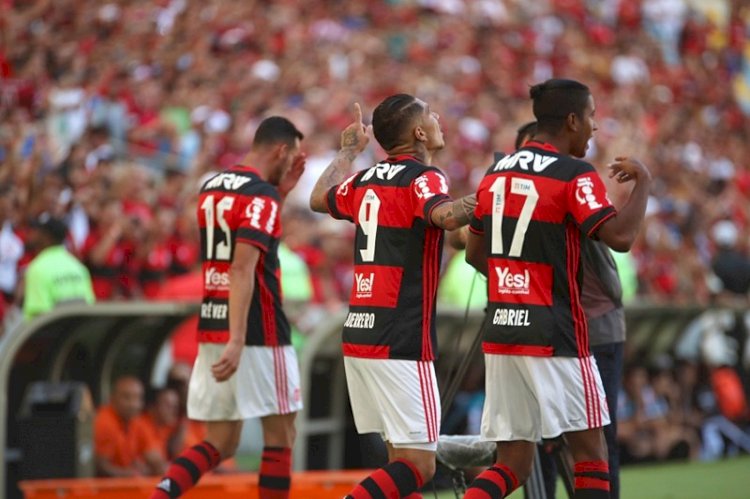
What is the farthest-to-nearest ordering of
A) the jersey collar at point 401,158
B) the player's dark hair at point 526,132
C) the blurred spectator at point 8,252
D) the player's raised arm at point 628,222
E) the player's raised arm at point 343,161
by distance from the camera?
the blurred spectator at point 8,252 → the player's dark hair at point 526,132 → the player's raised arm at point 343,161 → the jersey collar at point 401,158 → the player's raised arm at point 628,222

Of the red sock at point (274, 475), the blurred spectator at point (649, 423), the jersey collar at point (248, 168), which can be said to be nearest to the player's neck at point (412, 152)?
the jersey collar at point (248, 168)

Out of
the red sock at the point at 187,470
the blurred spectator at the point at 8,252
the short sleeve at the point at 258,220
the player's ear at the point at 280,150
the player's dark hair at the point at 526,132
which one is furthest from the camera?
the blurred spectator at the point at 8,252

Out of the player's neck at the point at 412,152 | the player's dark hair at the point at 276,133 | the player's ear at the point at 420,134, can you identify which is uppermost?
the player's dark hair at the point at 276,133

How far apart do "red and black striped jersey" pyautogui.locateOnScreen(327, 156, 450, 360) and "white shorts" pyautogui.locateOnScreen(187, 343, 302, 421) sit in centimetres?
123

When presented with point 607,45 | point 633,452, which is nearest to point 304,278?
point 633,452

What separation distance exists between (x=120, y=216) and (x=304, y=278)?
6.27 ft

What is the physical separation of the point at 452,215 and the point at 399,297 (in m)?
0.52

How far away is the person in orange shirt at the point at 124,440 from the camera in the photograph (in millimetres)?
10328

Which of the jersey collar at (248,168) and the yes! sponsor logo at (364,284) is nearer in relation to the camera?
the yes! sponsor logo at (364,284)

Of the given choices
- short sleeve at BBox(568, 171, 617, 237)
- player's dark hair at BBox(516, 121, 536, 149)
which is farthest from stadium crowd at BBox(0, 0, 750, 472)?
short sleeve at BBox(568, 171, 617, 237)

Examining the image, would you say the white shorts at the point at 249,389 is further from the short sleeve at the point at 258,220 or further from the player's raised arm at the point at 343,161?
the player's raised arm at the point at 343,161

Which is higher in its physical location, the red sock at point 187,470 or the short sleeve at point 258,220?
the short sleeve at point 258,220

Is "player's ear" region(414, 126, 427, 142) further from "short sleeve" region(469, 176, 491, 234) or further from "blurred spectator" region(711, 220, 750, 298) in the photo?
"blurred spectator" region(711, 220, 750, 298)

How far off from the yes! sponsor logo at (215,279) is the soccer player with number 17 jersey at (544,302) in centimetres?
197
